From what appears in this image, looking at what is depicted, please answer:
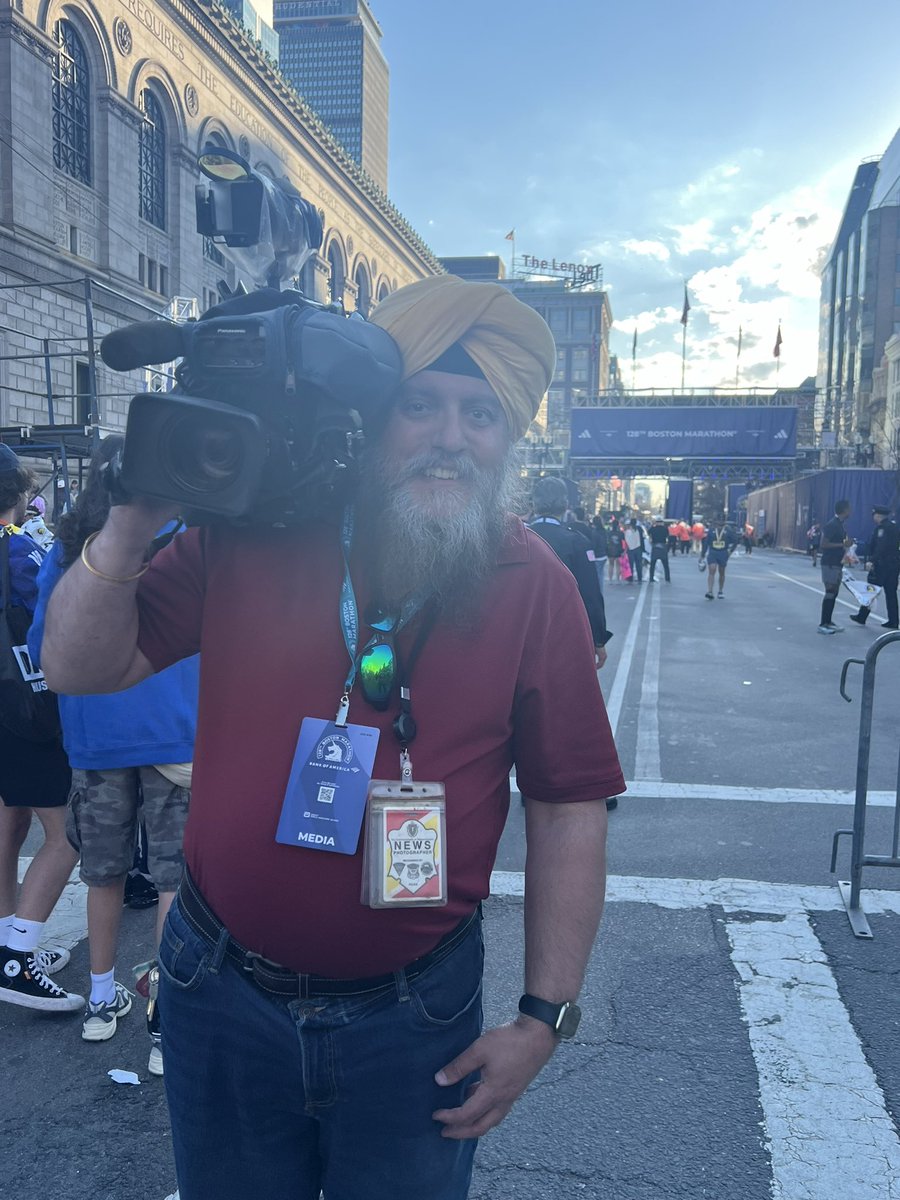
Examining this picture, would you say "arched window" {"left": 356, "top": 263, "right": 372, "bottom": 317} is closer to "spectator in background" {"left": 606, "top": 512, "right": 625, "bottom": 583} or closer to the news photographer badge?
"spectator in background" {"left": 606, "top": 512, "right": 625, "bottom": 583}

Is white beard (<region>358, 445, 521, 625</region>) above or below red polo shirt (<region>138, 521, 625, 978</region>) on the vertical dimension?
above

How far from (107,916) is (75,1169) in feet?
2.59

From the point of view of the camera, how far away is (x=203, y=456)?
51.8 inches

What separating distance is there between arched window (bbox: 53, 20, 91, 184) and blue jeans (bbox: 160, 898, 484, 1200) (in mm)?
26745

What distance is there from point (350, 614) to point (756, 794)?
516 cm

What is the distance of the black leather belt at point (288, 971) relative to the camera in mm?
1470

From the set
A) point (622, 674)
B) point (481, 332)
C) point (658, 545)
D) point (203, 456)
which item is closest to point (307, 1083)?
point (203, 456)

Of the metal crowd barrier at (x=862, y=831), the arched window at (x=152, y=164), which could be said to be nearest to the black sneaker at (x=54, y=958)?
the metal crowd barrier at (x=862, y=831)

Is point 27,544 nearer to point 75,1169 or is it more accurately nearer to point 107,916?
point 107,916

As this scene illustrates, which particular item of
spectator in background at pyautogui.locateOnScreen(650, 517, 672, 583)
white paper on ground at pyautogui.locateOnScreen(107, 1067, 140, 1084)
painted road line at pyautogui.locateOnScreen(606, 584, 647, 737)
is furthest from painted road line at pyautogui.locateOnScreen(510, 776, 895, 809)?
spectator in background at pyautogui.locateOnScreen(650, 517, 672, 583)

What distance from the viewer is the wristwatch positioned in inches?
61.0

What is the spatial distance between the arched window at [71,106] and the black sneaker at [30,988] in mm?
A: 25093

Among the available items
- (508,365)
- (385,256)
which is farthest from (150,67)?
(508,365)

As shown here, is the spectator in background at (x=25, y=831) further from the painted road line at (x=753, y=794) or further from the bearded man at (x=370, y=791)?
the painted road line at (x=753, y=794)
